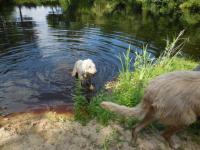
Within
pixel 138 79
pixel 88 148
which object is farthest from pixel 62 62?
pixel 88 148

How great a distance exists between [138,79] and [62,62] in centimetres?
498

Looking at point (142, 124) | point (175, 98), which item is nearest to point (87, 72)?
point (142, 124)

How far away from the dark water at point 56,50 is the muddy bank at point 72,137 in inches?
87.3

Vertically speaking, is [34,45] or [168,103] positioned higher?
[168,103]

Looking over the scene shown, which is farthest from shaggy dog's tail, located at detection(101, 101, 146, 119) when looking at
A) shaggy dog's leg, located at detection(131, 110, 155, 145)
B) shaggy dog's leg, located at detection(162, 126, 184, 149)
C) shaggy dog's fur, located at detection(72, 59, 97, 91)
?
shaggy dog's fur, located at detection(72, 59, 97, 91)

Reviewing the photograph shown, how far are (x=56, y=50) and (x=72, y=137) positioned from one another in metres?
8.66

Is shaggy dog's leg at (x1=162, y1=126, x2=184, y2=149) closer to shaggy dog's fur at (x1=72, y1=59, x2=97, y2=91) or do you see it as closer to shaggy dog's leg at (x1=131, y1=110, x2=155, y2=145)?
shaggy dog's leg at (x1=131, y1=110, x2=155, y2=145)

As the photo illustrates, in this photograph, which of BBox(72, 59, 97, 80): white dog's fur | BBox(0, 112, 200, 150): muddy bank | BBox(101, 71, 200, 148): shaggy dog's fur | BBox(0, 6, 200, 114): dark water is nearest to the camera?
BBox(101, 71, 200, 148): shaggy dog's fur

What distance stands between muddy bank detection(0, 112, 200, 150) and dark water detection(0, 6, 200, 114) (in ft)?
7.28

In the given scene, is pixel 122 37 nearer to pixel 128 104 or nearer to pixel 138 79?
pixel 138 79

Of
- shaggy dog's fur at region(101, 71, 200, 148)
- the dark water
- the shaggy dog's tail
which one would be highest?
shaggy dog's fur at region(101, 71, 200, 148)

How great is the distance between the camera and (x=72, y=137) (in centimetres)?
525

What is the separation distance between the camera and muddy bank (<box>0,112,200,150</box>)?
16.6 ft

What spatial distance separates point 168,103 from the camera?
14.6 feet
